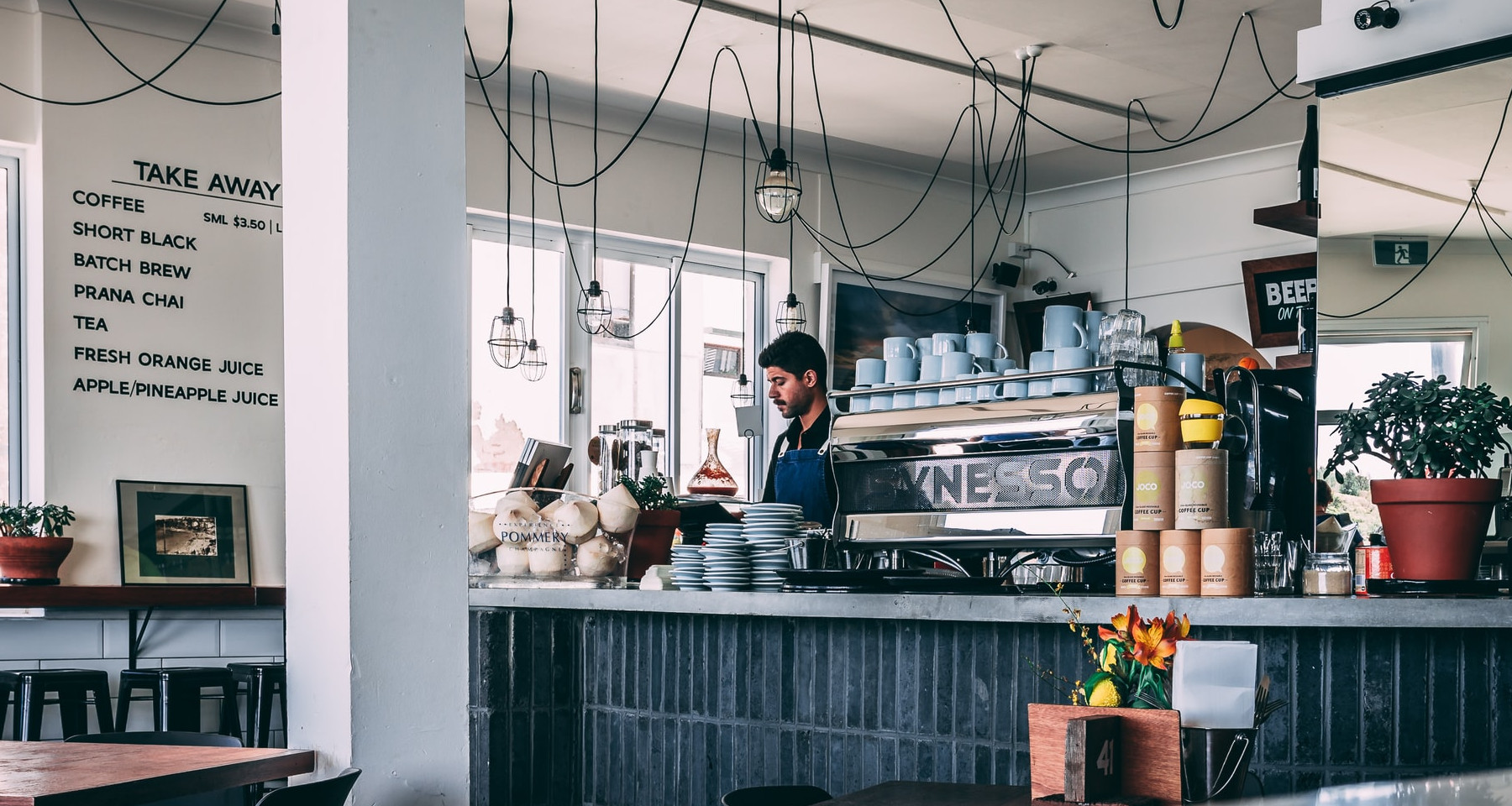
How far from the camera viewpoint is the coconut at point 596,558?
3.98m

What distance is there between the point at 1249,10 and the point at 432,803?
4.70 meters

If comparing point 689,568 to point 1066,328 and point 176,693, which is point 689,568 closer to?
point 1066,328

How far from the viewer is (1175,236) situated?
27.9 ft

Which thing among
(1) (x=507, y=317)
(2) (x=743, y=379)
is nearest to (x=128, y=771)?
(1) (x=507, y=317)

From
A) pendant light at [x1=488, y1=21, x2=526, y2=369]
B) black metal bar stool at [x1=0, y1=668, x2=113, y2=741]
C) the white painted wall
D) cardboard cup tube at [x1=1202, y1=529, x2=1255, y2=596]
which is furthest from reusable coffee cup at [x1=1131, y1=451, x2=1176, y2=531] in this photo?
the white painted wall

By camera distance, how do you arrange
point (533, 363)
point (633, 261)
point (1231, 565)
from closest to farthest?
point (1231, 565) → point (533, 363) → point (633, 261)

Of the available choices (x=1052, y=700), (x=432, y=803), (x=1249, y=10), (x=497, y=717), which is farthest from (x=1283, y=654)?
(x=1249, y=10)

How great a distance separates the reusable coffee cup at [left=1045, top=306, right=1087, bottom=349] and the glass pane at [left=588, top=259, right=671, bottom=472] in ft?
14.1

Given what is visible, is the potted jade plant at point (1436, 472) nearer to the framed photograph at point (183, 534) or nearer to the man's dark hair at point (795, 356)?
the man's dark hair at point (795, 356)

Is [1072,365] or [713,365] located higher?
[713,365]

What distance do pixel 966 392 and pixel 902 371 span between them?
252 mm

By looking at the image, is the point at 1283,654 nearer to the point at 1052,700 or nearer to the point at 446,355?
the point at 1052,700

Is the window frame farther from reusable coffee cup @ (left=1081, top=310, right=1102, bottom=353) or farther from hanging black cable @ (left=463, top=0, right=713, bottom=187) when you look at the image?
reusable coffee cup @ (left=1081, top=310, right=1102, bottom=353)

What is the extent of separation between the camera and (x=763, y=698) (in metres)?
3.24
